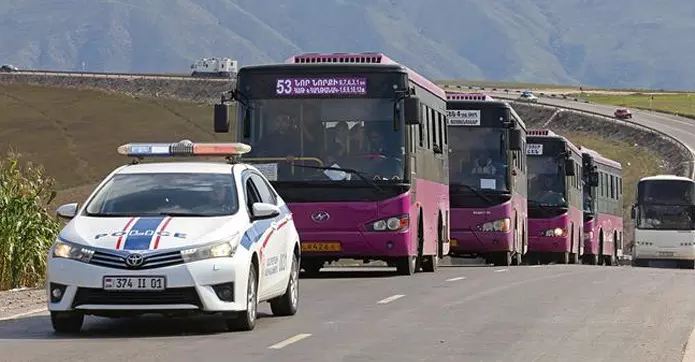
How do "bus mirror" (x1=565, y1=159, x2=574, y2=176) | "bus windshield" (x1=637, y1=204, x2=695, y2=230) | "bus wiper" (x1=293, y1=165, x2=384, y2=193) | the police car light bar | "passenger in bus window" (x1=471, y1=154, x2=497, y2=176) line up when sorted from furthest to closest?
"bus windshield" (x1=637, y1=204, x2=695, y2=230), "bus mirror" (x1=565, y1=159, x2=574, y2=176), "passenger in bus window" (x1=471, y1=154, x2=497, y2=176), "bus wiper" (x1=293, y1=165, x2=384, y2=193), the police car light bar

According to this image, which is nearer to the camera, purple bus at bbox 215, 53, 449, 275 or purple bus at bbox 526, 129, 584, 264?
purple bus at bbox 215, 53, 449, 275

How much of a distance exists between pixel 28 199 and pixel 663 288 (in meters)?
9.69

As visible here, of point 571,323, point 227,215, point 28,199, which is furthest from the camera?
point 28,199

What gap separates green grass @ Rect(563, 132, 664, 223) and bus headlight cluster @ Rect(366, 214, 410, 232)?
54.1m

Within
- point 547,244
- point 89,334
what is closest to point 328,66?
point 89,334

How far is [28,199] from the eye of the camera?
24.0 metres

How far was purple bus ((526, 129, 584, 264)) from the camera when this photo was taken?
142ft

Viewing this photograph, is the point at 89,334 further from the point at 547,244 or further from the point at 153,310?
the point at 547,244

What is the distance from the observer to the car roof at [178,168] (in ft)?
54.1

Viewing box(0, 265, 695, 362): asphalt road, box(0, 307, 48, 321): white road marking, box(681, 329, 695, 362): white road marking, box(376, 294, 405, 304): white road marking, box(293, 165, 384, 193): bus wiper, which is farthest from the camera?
box(293, 165, 384, 193): bus wiper

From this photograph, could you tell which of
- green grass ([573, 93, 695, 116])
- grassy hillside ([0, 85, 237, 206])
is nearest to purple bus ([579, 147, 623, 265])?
grassy hillside ([0, 85, 237, 206])

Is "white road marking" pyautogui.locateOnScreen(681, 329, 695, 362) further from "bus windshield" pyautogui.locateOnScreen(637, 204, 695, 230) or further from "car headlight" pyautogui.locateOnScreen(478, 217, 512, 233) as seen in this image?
"bus windshield" pyautogui.locateOnScreen(637, 204, 695, 230)

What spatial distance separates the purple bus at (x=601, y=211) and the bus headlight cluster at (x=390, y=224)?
2630 cm

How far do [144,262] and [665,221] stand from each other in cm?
4783
